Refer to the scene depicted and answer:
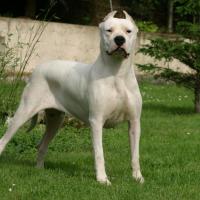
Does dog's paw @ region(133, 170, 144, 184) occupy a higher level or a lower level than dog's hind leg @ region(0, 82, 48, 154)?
lower

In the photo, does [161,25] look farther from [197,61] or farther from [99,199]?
[99,199]

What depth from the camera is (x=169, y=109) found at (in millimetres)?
15188

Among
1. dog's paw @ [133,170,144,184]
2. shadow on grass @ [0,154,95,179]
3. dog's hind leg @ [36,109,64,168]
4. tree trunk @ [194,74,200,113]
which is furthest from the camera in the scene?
tree trunk @ [194,74,200,113]

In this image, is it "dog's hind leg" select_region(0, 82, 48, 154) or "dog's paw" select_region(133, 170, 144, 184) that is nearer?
"dog's paw" select_region(133, 170, 144, 184)

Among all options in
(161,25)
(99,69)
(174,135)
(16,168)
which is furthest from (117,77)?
(161,25)

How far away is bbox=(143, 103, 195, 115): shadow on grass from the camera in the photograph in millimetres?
14734

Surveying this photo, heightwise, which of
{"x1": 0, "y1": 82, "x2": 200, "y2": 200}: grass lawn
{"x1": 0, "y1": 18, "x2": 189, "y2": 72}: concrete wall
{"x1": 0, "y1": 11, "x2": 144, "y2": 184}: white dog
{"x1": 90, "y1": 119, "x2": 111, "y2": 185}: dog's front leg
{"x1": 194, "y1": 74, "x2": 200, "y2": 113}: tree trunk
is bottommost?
{"x1": 0, "y1": 18, "x2": 189, "y2": 72}: concrete wall

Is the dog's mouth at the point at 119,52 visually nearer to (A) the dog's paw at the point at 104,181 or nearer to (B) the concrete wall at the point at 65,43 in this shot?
(A) the dog's paw at the point at 104,181

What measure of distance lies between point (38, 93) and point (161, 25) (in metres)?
19.1

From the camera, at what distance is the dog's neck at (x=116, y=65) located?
7.34m

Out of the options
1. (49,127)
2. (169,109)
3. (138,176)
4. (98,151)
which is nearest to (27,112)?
(49,127)

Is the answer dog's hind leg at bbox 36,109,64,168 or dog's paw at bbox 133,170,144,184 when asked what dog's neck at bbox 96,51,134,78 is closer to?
dog's paw at bbox 133,170,144,184

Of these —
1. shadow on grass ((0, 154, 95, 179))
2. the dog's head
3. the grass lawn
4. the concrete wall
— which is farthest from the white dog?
the concrete wall

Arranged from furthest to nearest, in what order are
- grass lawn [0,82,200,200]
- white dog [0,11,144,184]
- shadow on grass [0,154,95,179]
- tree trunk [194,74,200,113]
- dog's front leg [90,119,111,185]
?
tree trunk [194,74,200,113], shadow on grass [0,154,95,179], dog's front leg [90,119,111,185], white dog [0,11,144,184], grass lawn [0,82,200,200]
